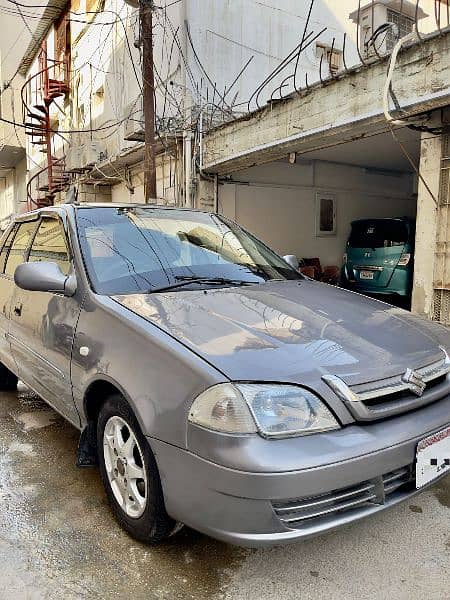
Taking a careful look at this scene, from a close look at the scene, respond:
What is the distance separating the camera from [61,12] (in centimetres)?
1631

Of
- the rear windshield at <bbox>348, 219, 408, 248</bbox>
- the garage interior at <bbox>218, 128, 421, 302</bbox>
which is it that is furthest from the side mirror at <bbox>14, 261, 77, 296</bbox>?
the garage interior at <bbox>218, 128, 421, 302</bbox>

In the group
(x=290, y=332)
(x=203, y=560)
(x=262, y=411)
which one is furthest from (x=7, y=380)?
(x=262, y=411)

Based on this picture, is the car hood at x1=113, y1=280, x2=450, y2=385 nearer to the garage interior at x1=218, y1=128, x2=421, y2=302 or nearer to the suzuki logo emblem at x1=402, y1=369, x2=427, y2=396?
the suzuki logo emblem at x1=402, y1=369, x2=427, y2=396

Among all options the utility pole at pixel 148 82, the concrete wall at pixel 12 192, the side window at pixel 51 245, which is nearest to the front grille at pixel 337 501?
the side window at pixel 51 245

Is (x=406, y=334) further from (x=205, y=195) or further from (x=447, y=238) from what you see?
(x=205, y=195)

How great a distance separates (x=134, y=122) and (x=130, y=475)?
9594mm

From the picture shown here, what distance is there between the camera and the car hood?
196 centimetres

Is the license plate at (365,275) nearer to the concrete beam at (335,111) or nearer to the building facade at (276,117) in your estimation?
the building facade at (276,117)

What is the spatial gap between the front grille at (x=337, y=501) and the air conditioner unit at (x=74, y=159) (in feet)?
45.1

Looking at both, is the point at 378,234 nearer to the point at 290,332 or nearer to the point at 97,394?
the point at 290,332

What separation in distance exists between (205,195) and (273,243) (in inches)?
77.3

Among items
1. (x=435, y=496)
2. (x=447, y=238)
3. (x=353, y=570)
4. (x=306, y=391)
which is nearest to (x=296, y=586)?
(x=353, y=570)

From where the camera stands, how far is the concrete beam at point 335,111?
4.96m

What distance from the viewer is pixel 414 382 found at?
2.06 meters
